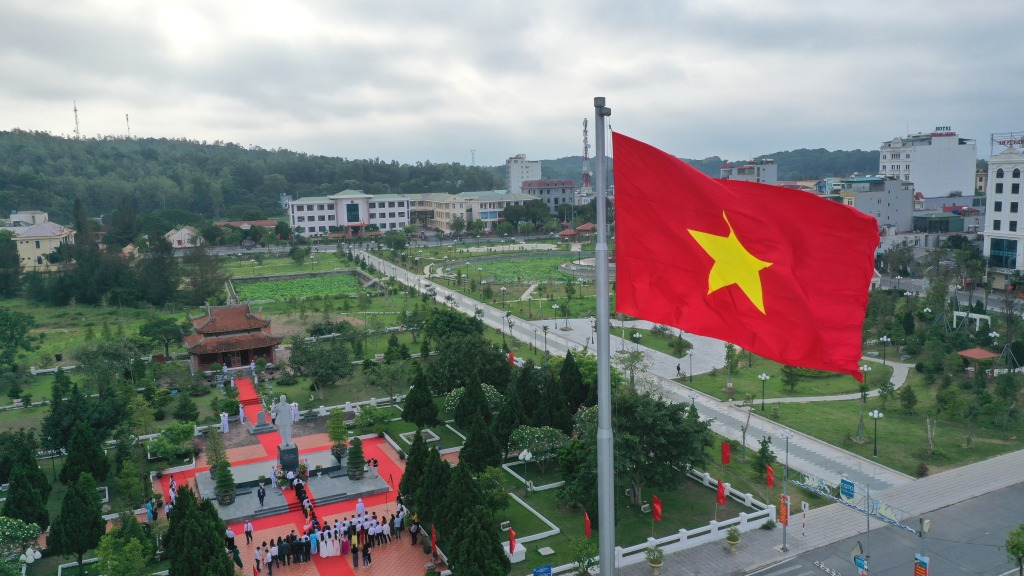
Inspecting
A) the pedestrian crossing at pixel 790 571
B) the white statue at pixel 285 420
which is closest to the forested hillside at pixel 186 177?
the white statue at pixel 285 420

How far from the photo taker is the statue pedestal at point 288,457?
70.0ft

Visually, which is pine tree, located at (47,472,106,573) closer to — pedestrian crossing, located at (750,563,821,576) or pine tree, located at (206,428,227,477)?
pine tree, located at (206,428,227,477)

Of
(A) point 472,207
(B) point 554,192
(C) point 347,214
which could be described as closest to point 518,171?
(B) point 554,192

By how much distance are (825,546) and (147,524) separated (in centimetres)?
1511

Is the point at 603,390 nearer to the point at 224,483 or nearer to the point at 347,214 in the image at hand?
the point at 224,483

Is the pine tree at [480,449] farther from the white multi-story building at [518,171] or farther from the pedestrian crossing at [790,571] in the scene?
the white multi-story building at [518,171]

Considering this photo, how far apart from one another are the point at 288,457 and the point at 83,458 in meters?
5.15

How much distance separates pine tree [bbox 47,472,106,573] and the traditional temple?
15.3m

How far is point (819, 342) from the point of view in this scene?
7586mm

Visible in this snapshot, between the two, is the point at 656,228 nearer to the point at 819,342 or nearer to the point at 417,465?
the point at 819,342

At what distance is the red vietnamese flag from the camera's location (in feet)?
24.8

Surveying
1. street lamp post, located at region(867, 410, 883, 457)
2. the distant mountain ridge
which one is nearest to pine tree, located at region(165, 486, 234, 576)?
street lamp post, located at region(867, 410, 883, 457)

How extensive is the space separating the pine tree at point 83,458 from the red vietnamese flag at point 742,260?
18.0 m

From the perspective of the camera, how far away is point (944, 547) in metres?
16.8
